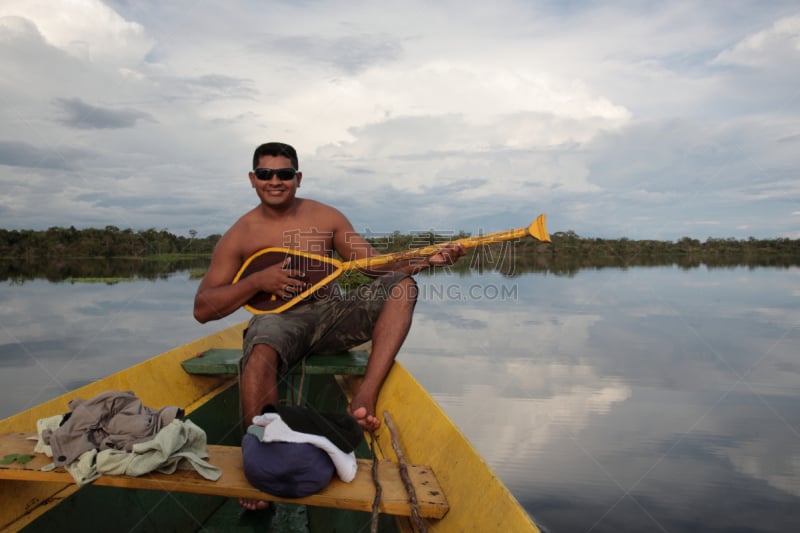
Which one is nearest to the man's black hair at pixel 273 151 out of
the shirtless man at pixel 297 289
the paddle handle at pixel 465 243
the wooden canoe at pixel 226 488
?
the shirtless man at pixel 297 289

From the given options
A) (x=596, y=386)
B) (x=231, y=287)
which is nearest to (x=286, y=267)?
(x=231, y=287)

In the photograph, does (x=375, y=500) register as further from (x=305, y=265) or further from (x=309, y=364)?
(x=305, y=265)

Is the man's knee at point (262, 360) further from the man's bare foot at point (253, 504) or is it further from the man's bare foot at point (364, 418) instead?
the man's bare foot at point (253, 504)

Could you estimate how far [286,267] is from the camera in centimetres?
331

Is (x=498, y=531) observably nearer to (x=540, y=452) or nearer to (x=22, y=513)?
(x=22, y=513)

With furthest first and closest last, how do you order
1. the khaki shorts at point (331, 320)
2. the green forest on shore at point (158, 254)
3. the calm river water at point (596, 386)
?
the green forest on shore at point (158, 254)
the calm river water at point (596, 386)
the khaki shorts at point (331, 320)

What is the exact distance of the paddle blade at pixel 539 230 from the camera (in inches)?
116

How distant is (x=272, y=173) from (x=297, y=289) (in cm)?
70

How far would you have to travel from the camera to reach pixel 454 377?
328 inches

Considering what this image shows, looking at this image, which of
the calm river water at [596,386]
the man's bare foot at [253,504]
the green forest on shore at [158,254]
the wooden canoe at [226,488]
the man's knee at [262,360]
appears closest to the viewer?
the wooden canoe at [226,488]

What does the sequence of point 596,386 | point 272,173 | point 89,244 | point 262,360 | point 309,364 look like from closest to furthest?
1. point 262,360
2. point 272,173
3. point 309,364
4. point 596,386
5. point 89,244

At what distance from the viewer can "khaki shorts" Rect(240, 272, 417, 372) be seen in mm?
3055

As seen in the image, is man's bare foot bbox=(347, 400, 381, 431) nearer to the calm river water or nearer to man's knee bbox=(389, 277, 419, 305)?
man's knee bbox=(389, 277, 419, 305)

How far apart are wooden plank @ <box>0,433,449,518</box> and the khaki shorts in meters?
1.11
